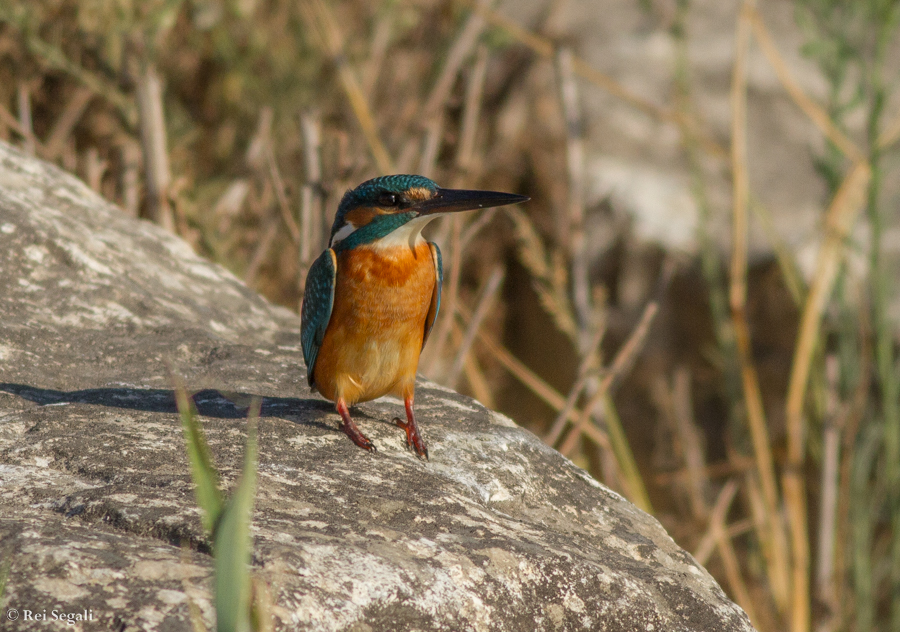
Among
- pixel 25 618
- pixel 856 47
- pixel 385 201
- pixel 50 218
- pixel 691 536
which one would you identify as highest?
pixel 856 47

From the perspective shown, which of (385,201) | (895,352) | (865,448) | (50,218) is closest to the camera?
(385,201)

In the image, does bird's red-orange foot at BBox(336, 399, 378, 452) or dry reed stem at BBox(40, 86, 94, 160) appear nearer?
bird's red-orange foot at BBox(336, 399, 378, 452)

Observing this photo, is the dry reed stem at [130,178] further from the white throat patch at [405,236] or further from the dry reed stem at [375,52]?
the white throat patch at [405,236]

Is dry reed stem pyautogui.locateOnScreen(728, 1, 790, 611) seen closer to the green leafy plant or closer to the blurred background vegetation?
the blurred background vegetation

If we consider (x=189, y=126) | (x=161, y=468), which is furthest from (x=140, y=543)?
(x=189, y=126)

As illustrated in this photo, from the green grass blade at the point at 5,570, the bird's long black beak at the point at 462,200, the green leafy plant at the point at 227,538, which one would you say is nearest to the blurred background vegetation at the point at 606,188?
the bird's long black beak at the point at 462,200

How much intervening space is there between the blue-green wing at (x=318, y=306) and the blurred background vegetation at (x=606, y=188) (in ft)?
3.03

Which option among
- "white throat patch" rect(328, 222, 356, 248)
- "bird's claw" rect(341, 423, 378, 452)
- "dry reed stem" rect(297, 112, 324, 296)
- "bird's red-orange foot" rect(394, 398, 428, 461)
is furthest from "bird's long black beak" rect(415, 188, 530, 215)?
"dry reed stem" rect(297, 112, 324, 296)

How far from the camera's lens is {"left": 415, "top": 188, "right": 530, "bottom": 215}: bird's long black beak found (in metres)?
2.91

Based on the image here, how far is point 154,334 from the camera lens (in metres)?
3.32

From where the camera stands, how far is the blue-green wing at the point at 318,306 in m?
3.05

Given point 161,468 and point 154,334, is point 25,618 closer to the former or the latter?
point 161,468

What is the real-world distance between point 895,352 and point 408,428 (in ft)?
12.8

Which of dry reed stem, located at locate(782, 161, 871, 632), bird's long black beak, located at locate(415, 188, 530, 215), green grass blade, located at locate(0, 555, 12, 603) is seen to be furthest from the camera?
dry reed stem, located at locate(782, 161, 871, 632)
